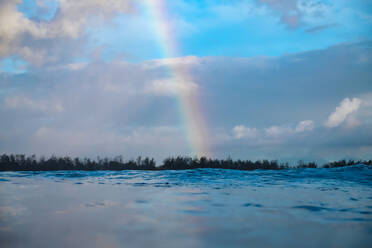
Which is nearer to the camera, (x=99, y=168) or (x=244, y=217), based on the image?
(x=244, y=217)

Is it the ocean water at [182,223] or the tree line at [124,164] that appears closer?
the ocean water at [182,223]

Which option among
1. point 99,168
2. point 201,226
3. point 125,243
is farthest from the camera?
point 99,168

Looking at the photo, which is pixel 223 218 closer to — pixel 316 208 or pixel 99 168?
pixel 316 208

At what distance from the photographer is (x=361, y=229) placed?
3.51m

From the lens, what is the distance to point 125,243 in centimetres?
278

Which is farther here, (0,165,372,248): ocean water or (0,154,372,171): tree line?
(0,154,372,171): tree line

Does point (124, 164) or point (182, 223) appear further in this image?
point (124, 164)

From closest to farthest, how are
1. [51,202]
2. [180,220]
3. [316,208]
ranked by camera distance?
[180,220] < [316,208] < [51,202]

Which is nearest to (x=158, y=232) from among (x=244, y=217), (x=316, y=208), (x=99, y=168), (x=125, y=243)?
(x=125, y=243)

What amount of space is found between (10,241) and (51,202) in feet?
8.67

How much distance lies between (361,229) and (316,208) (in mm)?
1480

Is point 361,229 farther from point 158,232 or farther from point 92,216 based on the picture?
point 92,216

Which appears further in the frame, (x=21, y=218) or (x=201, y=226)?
(x=21, y=218)

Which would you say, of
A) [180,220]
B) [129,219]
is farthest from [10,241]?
[180,220]
